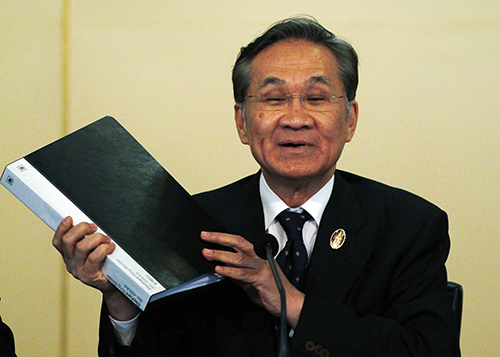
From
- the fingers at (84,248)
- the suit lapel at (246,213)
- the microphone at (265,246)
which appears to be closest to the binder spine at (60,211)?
the fingers at (84,248)

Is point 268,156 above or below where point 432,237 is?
above

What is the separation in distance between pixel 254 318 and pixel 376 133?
1.51m

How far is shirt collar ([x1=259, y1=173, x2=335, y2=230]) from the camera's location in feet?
5.00

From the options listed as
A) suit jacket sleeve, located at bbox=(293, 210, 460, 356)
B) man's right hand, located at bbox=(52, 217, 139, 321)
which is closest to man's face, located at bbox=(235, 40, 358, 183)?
suit jacket sleeve, located at bbox=(293, 210, 460, 356)

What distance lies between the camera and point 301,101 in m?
1.47

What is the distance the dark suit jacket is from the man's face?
143 mm

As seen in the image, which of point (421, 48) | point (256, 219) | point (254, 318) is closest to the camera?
point (254, 318)

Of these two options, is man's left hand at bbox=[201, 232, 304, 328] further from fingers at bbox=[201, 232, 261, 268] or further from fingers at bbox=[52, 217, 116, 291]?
fingers at bbox=[52, 217, 116, 291]

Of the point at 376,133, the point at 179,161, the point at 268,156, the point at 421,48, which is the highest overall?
the point at 421,48

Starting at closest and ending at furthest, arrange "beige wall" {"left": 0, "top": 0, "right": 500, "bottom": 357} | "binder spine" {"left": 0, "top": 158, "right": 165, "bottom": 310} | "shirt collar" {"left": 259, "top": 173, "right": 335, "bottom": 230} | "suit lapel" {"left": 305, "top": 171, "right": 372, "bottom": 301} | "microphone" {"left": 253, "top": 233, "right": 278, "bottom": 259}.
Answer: "binder spine" {"left": 0, "top": 158, "right": 165, "bottom": 310}, "microphone" {"left": 253, "top": 233, "right": 278, "bottom": 259}, "suit lapel" {"left": 305, "top": 171, "right": 372, "bottom": 301}, "shirt collar" {"left": 259, "top": 173, "right": 335, "bottom": 230}, "beige wall" {"left": 0, "top": 0, "right": 500, "bottom": 357}

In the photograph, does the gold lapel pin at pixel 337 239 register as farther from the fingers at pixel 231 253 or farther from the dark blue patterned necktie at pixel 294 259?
the fingers at pixel 231 253

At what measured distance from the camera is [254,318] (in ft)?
4.61

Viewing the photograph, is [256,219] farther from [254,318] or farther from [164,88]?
[164,88]

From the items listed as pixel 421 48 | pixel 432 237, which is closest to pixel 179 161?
pixel 421 48
